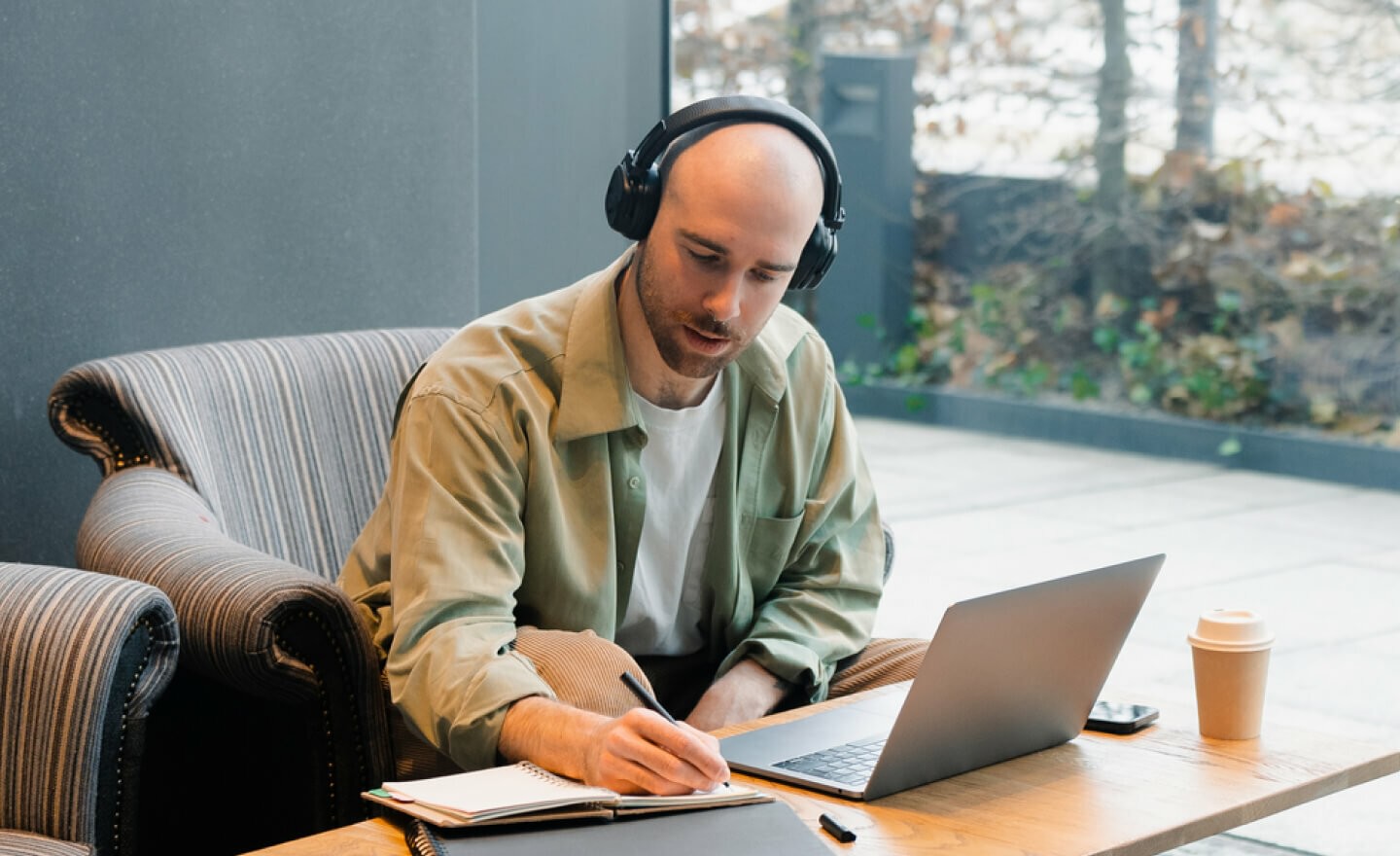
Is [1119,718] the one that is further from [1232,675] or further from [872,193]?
[872,193]

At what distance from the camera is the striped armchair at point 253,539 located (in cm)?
192

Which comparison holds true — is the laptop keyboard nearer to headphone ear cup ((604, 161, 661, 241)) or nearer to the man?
the man

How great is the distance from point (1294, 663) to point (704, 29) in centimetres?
199

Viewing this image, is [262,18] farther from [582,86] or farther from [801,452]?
[801,452]

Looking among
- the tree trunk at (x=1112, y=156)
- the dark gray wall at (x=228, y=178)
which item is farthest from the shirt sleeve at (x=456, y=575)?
the tree trunk at (x=1112, y=156)

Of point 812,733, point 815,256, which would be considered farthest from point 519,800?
point 815,256

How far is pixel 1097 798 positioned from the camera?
149 centimetres

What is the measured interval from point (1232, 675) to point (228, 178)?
1845mm

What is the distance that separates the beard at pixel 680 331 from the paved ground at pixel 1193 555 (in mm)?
1201

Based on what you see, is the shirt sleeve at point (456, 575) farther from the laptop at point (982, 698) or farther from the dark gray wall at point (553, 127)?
the dark gray wall at point (553, 127)

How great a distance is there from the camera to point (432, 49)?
10.4ft

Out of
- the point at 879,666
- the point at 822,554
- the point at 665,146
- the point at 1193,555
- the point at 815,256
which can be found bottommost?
the point at 1193,555

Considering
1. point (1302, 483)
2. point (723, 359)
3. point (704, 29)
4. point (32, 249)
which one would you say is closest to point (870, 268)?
point (704, 29)

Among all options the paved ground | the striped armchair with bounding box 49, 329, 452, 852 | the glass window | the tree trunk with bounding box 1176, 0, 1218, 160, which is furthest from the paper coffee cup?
the tree trunk with bounding box 1176, 0, 1218, 160
